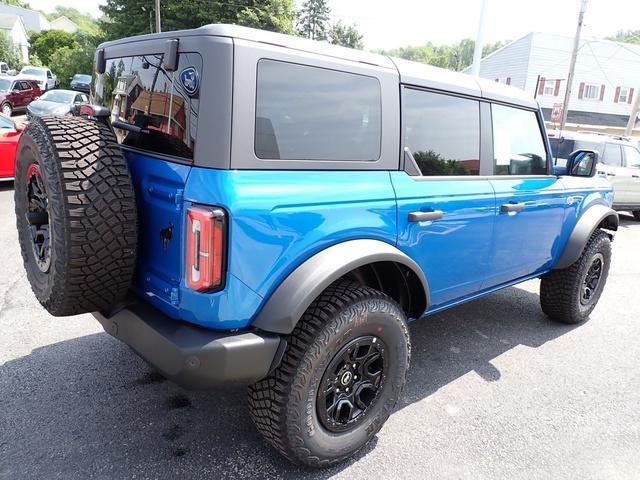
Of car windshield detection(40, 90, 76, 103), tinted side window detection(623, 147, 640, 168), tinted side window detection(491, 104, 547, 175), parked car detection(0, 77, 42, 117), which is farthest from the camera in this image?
parked car detection(0, 77, 42, 117)

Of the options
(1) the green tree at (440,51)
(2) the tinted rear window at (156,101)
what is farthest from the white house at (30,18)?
(2) the tinted rear window at (156,101)

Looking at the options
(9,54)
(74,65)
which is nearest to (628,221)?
(74,65)

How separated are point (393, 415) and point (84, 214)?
206cm

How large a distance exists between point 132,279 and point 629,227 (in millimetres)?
10890

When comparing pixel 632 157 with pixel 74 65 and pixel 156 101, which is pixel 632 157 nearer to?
pixel 156 101

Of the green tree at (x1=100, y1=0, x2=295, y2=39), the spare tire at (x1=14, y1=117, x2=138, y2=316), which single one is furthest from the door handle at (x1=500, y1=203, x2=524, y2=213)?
the green tree at (x1=100, y1=0, x2=295, y2=39)

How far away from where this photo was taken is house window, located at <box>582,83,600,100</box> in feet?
128

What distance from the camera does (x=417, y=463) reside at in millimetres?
2533

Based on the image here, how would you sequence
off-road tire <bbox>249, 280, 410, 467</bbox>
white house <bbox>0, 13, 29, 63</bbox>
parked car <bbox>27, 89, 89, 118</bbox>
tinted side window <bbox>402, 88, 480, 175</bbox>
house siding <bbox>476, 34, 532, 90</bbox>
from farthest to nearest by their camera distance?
white house <bbox>0, 13, 29, 63</bbox>
house siding <bbox>476, 34, 532, 90</bbox>
parked car <bbox>27, 89, 89, 118</bbox>
tinted side window <bbox>402, 88, 480, 175</bbox>
off-road tire <bbox>249, 280, 410, 467</bbox>

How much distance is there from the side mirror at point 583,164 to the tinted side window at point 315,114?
233cm

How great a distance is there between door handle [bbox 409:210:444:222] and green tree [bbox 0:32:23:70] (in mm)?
47521

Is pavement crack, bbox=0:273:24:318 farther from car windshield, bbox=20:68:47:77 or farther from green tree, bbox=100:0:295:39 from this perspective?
car windshield, bbox=20:68:47:77

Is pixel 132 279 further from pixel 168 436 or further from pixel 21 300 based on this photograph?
pixel 21 300

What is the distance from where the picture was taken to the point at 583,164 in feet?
13.1
